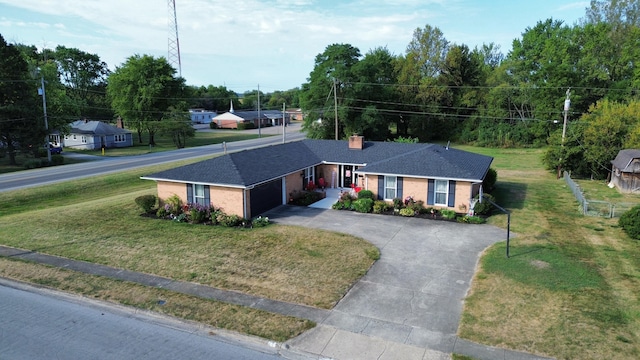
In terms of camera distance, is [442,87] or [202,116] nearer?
[442,87]

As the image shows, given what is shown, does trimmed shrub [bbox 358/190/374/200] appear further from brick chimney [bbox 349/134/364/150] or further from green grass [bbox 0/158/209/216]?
green grass [bbox 0/158/209/216]

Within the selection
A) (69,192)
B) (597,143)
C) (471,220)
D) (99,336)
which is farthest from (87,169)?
(597,143)

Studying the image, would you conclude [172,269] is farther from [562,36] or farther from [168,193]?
[562,36]

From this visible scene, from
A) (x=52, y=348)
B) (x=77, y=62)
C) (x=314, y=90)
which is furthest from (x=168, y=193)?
(x=77, y=62)

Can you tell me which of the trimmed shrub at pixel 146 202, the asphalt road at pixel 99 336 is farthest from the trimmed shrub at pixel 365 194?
the asphalt road at pixel 99 336

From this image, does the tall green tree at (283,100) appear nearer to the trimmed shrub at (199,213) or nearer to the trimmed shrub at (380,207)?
the trimmed shrub at (380,207)

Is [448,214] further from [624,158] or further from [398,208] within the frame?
[624,158]
